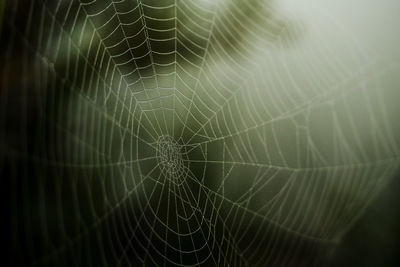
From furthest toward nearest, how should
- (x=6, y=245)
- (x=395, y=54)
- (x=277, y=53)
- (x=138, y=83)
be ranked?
1. (x=138, y=83)
2. (x=277, y=53)
3. (x=395, y=54)
4. (x=6, y=245)

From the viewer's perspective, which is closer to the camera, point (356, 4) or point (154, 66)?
point (356, 4)

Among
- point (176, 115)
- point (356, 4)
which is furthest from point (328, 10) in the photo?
point (176, 115)

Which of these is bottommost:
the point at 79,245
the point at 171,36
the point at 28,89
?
the point at 79,245

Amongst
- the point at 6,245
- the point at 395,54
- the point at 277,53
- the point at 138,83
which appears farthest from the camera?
the point at 138,83

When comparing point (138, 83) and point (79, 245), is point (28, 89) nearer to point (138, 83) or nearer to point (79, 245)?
point (79, 245)

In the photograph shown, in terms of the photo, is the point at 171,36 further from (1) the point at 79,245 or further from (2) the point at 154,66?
(1) the point at 79,245

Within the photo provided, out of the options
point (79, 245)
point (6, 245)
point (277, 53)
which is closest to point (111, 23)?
point (277, 53)

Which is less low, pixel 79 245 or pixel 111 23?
pixel 111 23
